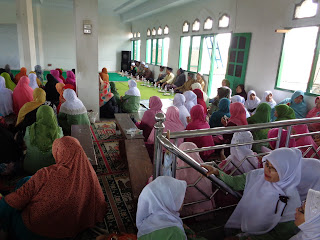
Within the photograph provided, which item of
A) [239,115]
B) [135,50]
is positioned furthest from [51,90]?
[135,50]

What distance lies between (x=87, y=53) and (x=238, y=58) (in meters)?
3.47

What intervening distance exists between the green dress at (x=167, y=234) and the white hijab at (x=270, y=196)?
25.1 inches

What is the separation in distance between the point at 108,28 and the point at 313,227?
46.3ft

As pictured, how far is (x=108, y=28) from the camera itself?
44.9ft

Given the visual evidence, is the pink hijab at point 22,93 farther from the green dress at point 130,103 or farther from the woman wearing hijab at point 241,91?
the woman wearing hijab at point 241,91

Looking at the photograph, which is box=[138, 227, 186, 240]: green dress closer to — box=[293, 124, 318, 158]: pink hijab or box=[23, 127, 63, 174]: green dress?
box=[23, 127, 63, 174]: green dress

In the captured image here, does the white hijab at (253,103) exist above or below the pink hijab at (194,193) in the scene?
above

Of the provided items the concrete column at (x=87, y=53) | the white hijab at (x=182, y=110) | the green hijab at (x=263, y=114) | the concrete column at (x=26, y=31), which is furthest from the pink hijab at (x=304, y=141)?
the concrete column at (x=26, y=31)

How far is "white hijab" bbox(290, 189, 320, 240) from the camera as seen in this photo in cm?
108

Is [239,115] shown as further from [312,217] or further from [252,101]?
[252,101]

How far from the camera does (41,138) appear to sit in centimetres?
246

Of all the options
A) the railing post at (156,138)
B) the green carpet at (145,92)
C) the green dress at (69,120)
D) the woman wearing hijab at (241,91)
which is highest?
the railing post at (156,138)

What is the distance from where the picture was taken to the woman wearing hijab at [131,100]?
513 centimetres

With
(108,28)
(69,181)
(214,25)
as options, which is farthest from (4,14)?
(69,181)
